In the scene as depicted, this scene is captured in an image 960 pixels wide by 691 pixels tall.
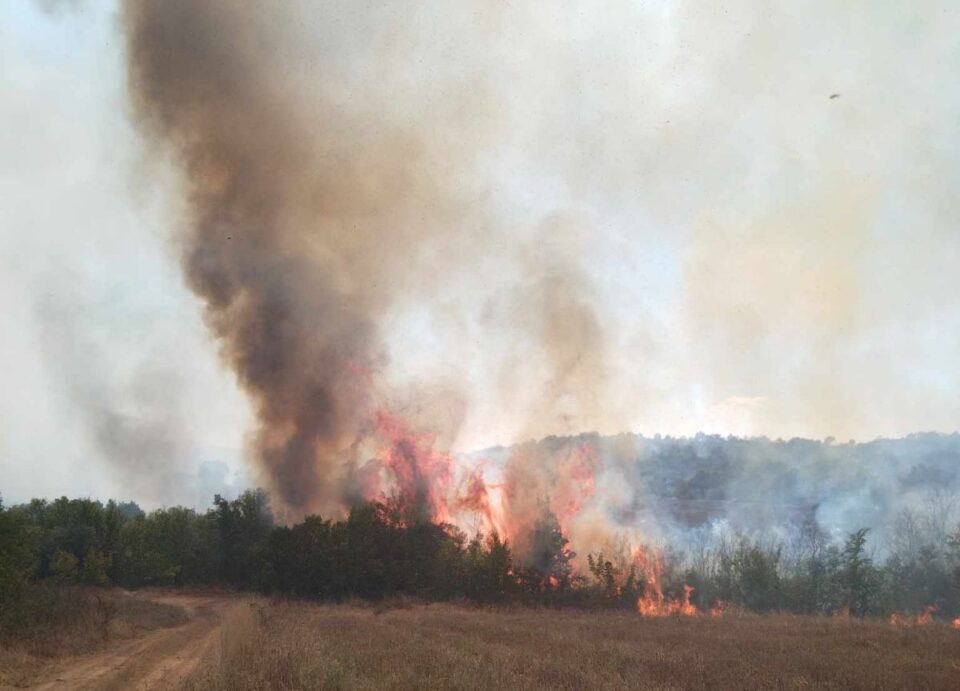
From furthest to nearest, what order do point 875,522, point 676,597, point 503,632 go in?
point 875,522
point 676,597
point 503,632

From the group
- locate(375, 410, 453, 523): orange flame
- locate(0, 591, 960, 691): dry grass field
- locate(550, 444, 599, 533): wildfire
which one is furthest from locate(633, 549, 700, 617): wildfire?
locate(375, 410, 453, 523): orange flame

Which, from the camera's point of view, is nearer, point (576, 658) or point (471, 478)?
point (576, 658)

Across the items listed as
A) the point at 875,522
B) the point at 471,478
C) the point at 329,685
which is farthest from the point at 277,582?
the point at 875,522

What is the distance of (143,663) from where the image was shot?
1931cm

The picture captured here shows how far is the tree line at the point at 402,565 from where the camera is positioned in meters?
41.8

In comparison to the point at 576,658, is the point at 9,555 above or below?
above

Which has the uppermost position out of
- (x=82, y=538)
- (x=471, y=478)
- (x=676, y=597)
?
(x=471, y=478)

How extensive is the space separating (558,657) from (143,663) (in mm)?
12494

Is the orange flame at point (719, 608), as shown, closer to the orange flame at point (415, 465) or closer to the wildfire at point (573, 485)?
the wildfire at point (573, 485)

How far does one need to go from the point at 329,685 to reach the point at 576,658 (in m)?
8.12

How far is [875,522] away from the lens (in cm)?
6744

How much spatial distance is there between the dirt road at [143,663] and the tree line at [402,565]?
1304 cm

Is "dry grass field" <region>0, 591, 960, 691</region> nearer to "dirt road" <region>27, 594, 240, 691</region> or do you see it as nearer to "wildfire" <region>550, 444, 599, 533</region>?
"dirt road" <region>27, 594, 240, 691</region>

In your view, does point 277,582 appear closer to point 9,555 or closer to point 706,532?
point 9,555
